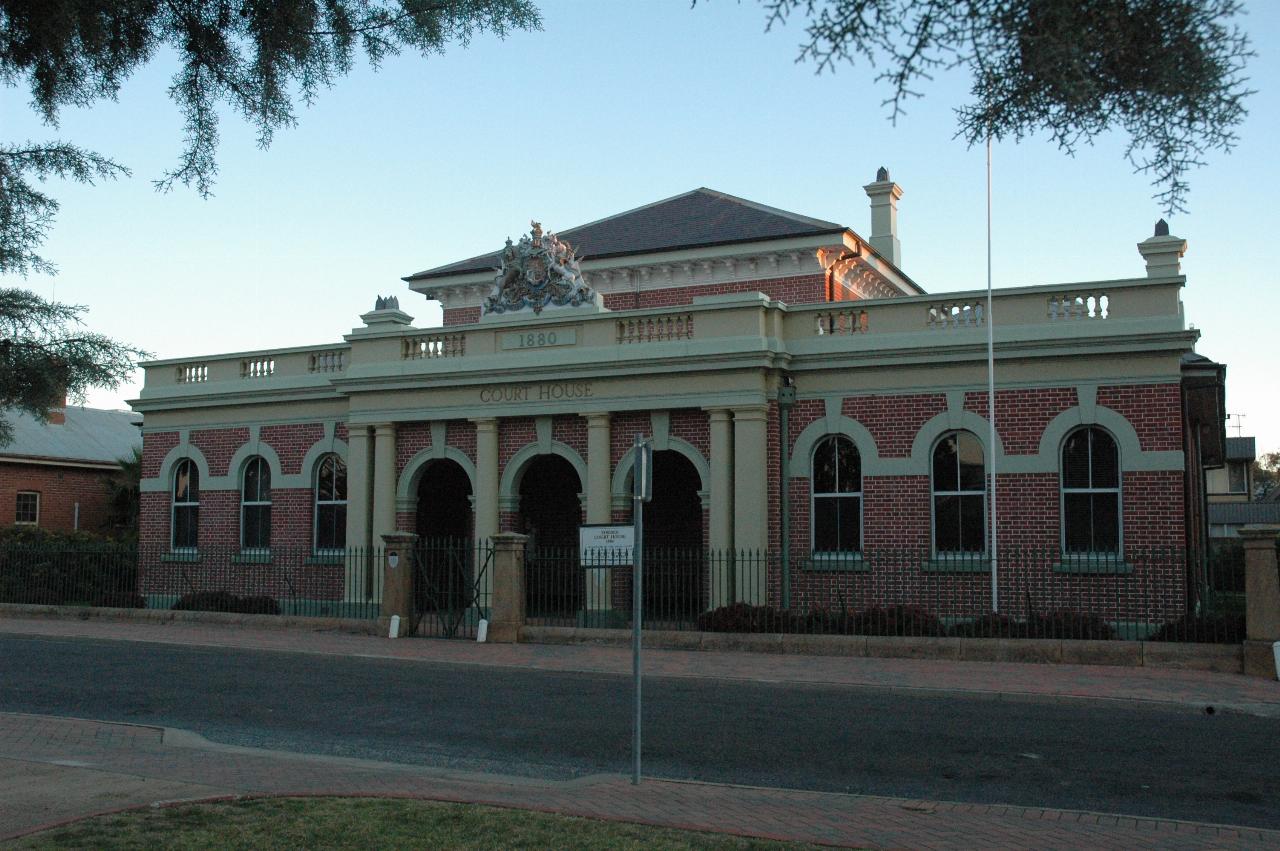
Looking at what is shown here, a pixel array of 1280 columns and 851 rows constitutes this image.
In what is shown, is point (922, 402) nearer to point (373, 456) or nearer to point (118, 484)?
point (373, 456)

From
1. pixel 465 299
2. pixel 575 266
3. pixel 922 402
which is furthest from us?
pixel 465 299

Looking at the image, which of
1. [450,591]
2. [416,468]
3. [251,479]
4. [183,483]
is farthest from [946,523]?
[183,483]

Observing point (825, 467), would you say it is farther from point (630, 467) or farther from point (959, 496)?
point (630, 467)

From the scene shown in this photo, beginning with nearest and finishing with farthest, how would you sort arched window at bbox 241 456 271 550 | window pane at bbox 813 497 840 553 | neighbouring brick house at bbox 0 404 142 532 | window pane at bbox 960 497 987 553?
1. window pane at bbox 960 497 987 553
2. window pane at bbox 813 497 840 553
3. arched window at bbox 241 456 271 550
4. neighbouring brick house at bbox 0 404 142 532

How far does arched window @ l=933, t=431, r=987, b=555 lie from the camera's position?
20.0 m

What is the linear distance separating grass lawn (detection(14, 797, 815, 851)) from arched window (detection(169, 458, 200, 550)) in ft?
70.8

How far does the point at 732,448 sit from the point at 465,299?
10648 mm

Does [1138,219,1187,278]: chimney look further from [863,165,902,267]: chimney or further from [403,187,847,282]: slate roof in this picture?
[863,165,902,267]: chimney

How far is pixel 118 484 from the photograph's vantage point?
1503 inches

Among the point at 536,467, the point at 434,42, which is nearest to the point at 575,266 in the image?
the point at 536,467

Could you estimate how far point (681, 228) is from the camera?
28516mm

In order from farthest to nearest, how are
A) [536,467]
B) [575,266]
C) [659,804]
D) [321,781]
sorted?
[536,467] < [575,266] < [321,781] < [659,804]

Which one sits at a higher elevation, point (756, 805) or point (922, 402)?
point (922, 402)

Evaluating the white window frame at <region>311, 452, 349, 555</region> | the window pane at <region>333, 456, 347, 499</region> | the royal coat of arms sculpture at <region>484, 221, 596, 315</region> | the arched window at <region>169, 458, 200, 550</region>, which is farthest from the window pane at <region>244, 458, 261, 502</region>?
the royal coat of arms sculpture at <region>484, 221, 596, 315</region>
